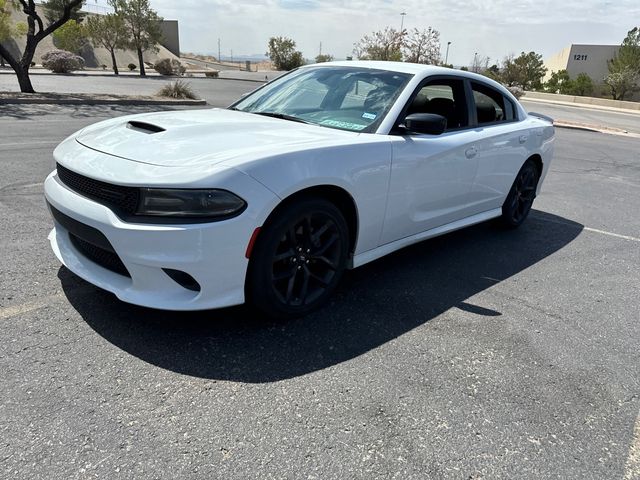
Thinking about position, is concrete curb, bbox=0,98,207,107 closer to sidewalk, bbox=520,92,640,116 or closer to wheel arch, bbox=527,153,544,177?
wheel arch, bbox=527,153,544,177

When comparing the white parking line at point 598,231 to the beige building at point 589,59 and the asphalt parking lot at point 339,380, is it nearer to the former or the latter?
the asphalt parking lot at point 339,380

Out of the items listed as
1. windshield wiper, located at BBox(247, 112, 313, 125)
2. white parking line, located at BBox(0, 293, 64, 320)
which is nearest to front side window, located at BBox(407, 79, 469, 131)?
windshield wiper, located at BBox(247, 112, 313, 125)

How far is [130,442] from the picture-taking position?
2.08 m

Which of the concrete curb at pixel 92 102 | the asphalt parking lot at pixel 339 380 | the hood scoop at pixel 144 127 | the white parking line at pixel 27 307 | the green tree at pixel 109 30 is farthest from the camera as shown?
the green tree at pixel 109 30

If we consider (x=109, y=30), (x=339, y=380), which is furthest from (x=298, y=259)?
(x=109, y=30)

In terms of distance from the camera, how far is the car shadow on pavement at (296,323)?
268cm

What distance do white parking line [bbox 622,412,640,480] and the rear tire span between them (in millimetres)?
3047

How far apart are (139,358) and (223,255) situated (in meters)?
0.72

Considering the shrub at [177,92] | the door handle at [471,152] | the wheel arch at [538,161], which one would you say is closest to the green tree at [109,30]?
the shrub at [177,92]

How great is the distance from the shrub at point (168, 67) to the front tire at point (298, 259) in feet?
128

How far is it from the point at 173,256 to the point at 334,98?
6.70 ft

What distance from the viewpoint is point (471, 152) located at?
4160 mm

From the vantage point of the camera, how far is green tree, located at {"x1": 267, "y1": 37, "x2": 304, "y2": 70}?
50.1 meters

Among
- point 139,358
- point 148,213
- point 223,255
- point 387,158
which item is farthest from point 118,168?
point 387,158
